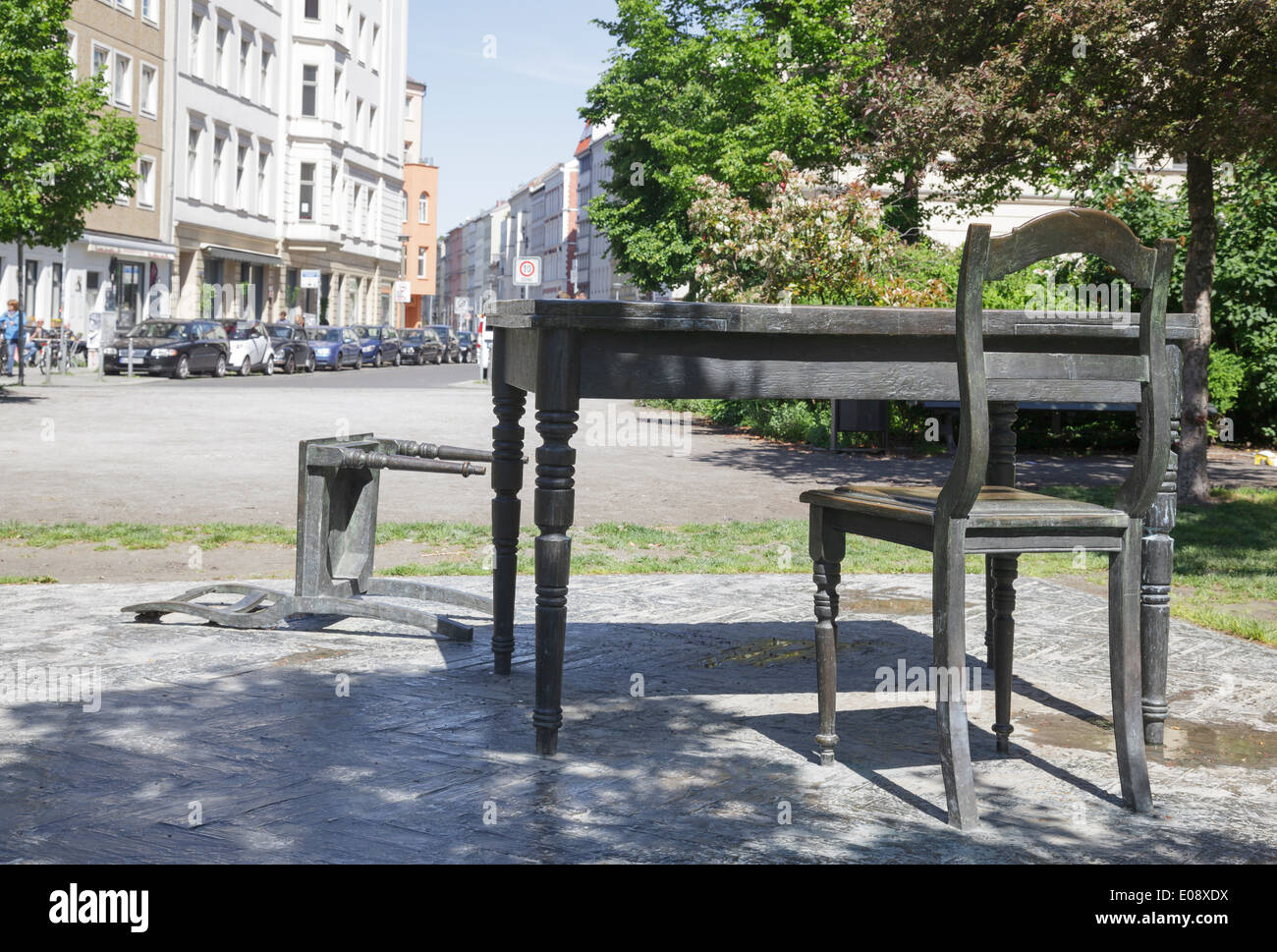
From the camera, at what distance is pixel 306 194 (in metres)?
59.4

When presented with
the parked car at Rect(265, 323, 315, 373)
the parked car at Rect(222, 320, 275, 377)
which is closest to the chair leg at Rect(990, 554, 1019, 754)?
the parked car at Rect(222, 320, 275, 377)

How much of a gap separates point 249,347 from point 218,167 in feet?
44.8

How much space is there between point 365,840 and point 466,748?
941mm

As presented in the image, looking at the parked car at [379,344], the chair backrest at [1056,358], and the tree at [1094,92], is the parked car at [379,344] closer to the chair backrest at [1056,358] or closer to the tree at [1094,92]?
the tree at [1094,92]

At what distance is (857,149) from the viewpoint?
16.8 meters

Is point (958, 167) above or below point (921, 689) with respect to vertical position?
above

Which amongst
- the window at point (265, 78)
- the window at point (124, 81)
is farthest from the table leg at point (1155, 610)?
the window at point (265, 78)

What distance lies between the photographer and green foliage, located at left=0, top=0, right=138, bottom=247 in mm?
21141

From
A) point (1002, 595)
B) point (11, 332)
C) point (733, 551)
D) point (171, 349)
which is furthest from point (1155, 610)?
point (171, 349)

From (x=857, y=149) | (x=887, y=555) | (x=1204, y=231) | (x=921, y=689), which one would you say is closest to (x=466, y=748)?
(x=921, y=689)

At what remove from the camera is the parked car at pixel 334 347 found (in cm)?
4656

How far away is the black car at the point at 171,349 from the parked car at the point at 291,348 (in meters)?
4.24
